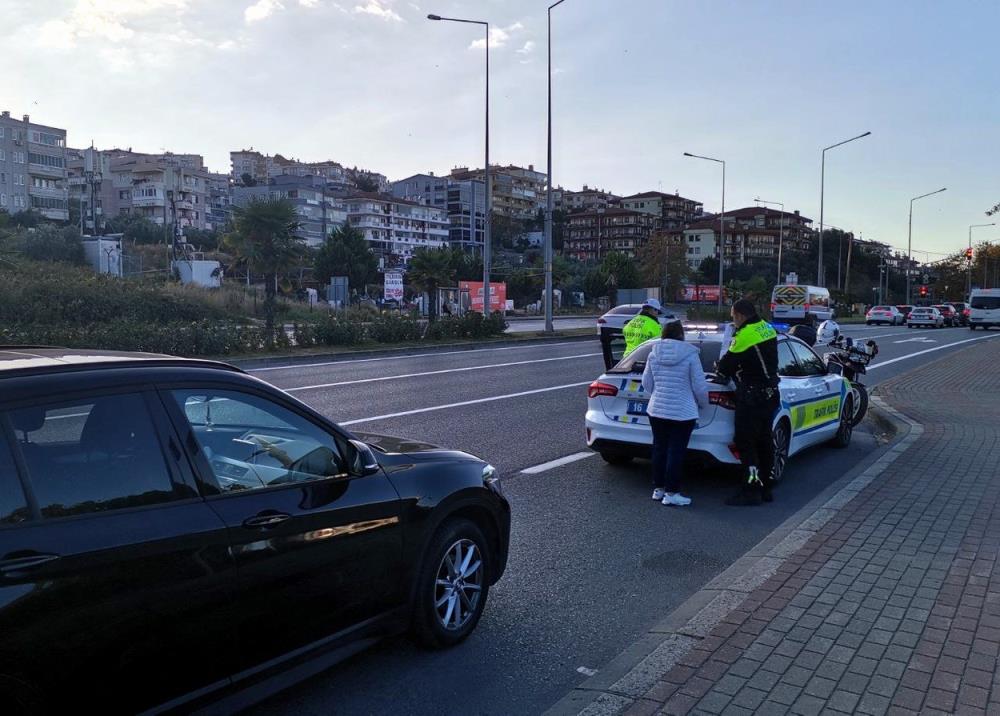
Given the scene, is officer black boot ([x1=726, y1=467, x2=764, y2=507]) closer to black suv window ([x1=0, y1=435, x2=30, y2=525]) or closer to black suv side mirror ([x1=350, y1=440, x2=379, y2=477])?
black suv side mirror ([x1=350, y1=440, x2=379, y2=477])

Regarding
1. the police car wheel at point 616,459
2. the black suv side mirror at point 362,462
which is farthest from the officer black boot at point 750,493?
the black suv side mirror at point 362,462

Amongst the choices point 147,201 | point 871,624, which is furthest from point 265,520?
point 147,201

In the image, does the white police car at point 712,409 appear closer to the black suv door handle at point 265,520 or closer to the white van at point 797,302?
the black suv door handle at point 265,520

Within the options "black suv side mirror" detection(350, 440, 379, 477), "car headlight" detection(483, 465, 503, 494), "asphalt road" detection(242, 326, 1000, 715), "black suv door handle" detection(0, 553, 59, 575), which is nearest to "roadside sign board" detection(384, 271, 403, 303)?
"asphalt road" detection(242, 326, 1000, 715)

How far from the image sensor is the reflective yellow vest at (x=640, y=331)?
34.0ft

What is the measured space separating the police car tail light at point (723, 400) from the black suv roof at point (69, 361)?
5004 mm

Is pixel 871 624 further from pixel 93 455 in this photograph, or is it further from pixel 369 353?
pixel 369 353

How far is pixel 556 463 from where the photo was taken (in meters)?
8.86

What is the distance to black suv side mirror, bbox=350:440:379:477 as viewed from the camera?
374cm

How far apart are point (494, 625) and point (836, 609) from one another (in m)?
1.90

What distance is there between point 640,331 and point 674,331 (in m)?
3.39

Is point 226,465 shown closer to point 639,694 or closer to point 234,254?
point 639,694

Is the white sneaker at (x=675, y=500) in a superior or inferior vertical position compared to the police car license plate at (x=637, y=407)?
inferior

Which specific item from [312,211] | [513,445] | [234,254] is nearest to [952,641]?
[513,445]
